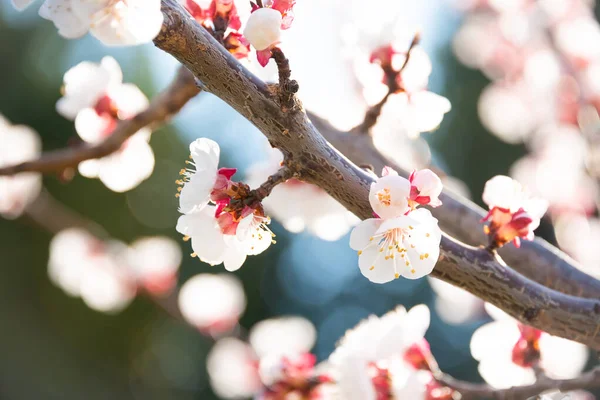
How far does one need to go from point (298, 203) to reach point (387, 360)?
1.04 ft

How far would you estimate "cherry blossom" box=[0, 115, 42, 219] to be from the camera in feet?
5.89

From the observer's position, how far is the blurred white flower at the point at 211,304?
6.16 feet

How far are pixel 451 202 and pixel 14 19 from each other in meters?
6.54

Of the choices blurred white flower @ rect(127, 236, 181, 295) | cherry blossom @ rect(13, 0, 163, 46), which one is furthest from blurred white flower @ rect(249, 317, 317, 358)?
cherry blossom @ rect(13, 0, 163, 46)

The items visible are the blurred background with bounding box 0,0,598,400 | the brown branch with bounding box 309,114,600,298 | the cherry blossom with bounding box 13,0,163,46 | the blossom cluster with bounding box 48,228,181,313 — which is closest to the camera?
the cherry blossom with bounding box 13,0,163,46

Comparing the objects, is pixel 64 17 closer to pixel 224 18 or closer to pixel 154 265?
pixel 224 18

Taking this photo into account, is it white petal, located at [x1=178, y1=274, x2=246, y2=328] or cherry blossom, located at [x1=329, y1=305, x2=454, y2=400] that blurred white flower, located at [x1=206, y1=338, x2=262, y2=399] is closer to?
white petal, located at [x1=178, y1=274, x2=246, y2=328]

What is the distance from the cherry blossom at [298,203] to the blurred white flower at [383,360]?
21cm

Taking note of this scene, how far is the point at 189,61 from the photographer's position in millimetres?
549

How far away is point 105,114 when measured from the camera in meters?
1.04

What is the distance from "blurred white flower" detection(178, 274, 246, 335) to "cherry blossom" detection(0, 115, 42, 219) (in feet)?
2.03

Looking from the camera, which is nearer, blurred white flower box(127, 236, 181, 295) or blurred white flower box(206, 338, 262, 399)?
blurred white flower box(206, 338, 262, 399)

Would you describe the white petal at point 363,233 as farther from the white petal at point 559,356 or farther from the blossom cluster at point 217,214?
the white petal at point 559,356

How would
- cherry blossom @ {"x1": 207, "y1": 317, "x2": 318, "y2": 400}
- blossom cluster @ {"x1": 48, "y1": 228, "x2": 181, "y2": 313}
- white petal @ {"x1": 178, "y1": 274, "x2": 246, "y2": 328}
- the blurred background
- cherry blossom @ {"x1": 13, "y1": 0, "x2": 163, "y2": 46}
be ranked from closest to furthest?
cherry blossom @ {"x1": 13, "y1": 0, "x2": 163, "y2": 46}, cherry blossom @ {"x1": 207, "y1": 317, "x2": 318, "y2": 400}, white petal @ {"x1": 178, "y1": 274, "x2": 246, "y2": 328}, blossom cluster @ {"x1": 48, "y1": 228, "x2": 181, "y2": 313}, the blurred background
